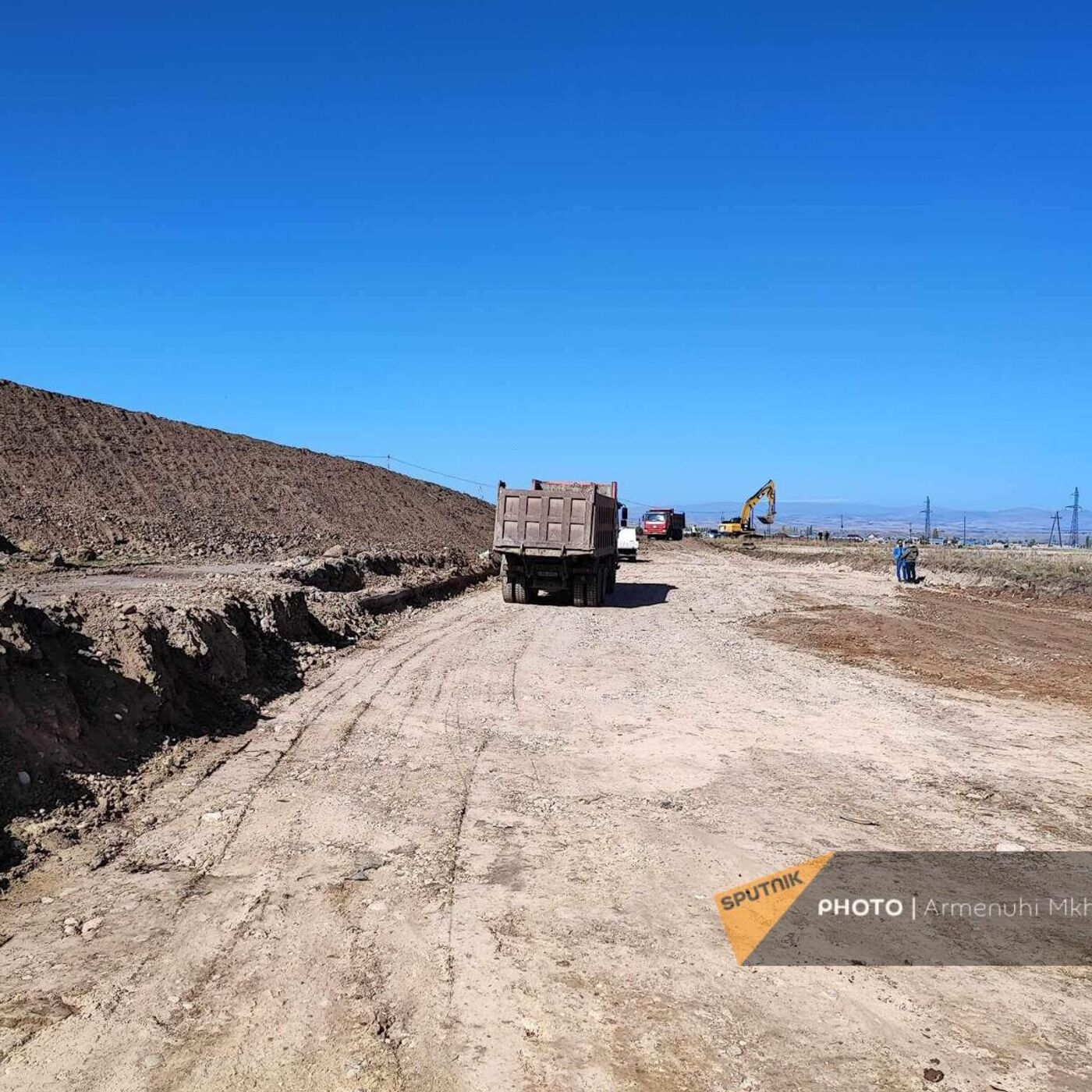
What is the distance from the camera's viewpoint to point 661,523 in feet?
213

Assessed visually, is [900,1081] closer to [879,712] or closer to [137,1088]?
[137,1088]

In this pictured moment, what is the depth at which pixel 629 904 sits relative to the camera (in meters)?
5.08

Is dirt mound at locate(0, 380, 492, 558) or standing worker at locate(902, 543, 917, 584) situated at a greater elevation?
dirt mound at locate(0, 380, 492, 558)

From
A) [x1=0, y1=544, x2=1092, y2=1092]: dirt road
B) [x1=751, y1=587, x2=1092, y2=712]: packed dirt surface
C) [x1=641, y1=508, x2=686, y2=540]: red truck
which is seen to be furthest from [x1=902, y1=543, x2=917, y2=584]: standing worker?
[x1=641, y1=508, x2=686, y2=540]: red truck

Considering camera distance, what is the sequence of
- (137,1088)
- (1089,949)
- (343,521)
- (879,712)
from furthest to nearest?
(343,521), (879,712), (1089,949), (137,1088)

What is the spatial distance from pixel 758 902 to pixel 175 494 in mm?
31766

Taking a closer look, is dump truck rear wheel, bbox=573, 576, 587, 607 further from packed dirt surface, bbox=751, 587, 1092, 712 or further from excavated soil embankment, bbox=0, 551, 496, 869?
excavated soil embankment, bbox=0, 551, 496, 869

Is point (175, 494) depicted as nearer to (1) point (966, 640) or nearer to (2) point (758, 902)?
(1) point (966, 640)

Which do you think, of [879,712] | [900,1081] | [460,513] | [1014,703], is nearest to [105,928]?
[900,1081]

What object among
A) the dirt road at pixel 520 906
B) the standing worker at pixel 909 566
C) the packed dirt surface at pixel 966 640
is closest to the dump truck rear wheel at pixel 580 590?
the packed dirt surface at pixel 966 640

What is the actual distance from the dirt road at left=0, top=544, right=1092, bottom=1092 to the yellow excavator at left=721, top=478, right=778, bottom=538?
54384 mm

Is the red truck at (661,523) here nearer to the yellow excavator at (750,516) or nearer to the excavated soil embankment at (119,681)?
the yellow excavator at (750,516)

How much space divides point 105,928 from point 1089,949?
16.6ft

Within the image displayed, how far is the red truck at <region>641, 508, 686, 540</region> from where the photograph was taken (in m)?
65.1
